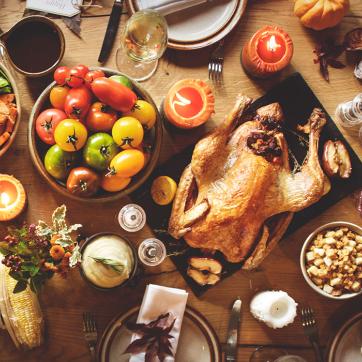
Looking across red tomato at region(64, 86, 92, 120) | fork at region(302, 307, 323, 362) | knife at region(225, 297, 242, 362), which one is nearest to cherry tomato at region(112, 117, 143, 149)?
red tomato at region(64, 86, 92, 120)

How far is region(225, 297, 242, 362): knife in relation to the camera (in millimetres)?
1727

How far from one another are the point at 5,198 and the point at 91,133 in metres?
0.35

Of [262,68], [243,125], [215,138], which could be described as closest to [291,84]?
[262,68]

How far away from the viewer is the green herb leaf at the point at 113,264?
1570 millimetres

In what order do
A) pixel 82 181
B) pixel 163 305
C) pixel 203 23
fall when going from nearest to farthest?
pixel 82 181, pixel 163 305, pixel 203 23

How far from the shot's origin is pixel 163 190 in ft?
5.60

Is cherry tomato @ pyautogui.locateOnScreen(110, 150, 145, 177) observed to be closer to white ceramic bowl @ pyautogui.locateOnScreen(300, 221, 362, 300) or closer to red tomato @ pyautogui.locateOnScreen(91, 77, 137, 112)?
red tomato @ pyautogui.locateOnScreen(91, 77, 137, 112)

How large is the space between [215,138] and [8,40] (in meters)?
0.70

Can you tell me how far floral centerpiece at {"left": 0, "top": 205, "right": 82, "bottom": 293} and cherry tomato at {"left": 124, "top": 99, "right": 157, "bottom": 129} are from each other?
1.20 feet

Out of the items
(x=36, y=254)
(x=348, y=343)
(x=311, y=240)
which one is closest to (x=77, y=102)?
(x=36, y=254)

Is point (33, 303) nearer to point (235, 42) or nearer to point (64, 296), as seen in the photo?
point (64, 296)

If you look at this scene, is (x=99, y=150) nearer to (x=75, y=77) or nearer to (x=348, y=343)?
(x=75, y=77)

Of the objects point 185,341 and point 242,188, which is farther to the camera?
point 185,341

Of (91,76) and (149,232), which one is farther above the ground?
(91,76)
